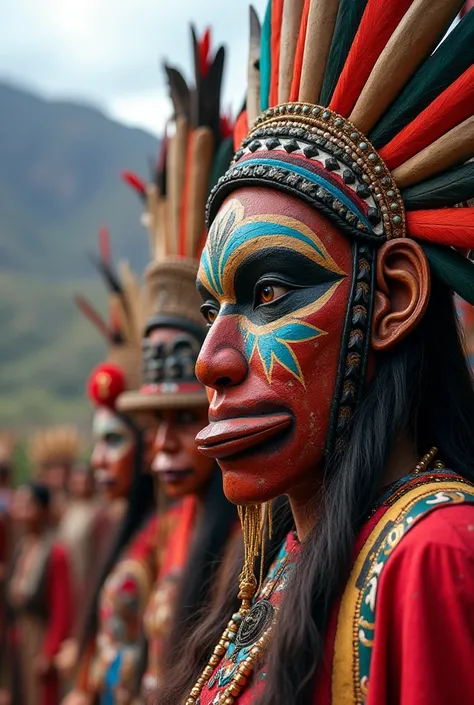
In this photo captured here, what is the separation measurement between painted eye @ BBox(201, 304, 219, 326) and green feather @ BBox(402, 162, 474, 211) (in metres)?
0.49

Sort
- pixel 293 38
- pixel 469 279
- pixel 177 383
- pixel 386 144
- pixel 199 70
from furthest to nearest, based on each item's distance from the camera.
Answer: pixel 177 383
pixel 199 70
pixel 293 38
pixel 386 144
pixel 469 279

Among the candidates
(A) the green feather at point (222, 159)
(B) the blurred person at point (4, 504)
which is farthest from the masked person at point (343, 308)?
(B) the blurred person at point (4, 504)

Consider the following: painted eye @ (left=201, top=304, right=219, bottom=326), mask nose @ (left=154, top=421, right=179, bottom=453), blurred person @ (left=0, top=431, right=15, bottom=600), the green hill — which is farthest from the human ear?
the green hill

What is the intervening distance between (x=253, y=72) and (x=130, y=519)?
3853 millimetres

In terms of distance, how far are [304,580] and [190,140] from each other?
2.82 meters

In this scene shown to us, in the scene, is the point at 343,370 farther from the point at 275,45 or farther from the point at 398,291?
the point at 275,45

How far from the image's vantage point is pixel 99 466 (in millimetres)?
5871

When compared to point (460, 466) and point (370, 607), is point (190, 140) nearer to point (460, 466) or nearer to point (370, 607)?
point (460, 466)

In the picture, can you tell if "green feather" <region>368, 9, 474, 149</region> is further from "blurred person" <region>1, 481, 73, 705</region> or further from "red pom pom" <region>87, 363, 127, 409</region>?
"blurred person" <region>1, 481, 73, 705</region>

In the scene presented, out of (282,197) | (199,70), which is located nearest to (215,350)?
(282,197)

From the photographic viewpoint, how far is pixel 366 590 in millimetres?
1503

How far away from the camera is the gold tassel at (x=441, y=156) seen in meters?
1.78

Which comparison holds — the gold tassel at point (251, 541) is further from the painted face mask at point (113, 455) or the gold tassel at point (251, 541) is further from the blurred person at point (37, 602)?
the blurred person at point (37, 602)

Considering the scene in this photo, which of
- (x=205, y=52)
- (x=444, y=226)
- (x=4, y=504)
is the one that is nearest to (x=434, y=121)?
(x=444, y=226)
